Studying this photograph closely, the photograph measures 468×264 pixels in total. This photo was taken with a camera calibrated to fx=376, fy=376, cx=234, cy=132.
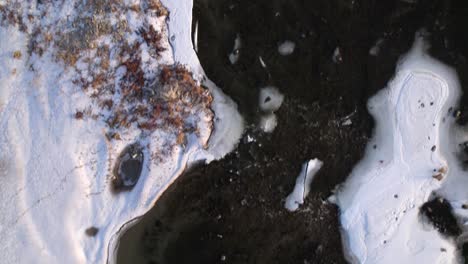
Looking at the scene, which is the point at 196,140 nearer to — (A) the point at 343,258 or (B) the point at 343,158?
(B) the point at 343,158

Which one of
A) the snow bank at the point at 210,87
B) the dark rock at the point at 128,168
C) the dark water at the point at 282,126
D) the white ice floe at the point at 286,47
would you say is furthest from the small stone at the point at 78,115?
the white ice floe at the point at 286,47

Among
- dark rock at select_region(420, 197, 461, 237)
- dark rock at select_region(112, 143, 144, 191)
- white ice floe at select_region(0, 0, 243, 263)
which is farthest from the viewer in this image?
dark rock at select_region(420, 197, 461, 237)

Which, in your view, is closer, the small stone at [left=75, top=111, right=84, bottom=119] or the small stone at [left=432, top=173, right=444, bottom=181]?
the small stone at [left=75, top=111, right=84, bottom=119]

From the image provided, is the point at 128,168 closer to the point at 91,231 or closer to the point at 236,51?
the point at 91,231

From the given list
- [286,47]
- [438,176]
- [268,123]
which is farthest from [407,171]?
[286,47]

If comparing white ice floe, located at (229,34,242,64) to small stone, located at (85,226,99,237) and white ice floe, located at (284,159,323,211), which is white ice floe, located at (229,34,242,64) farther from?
small stone, located at (85,226,99,237)

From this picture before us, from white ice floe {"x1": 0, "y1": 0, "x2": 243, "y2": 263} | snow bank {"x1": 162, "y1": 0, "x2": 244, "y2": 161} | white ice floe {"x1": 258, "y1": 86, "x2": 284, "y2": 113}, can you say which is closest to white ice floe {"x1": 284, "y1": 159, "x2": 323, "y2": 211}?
white ice floe {"x1": 258, "y1": 86, "x2": 284, "y2": 113}
